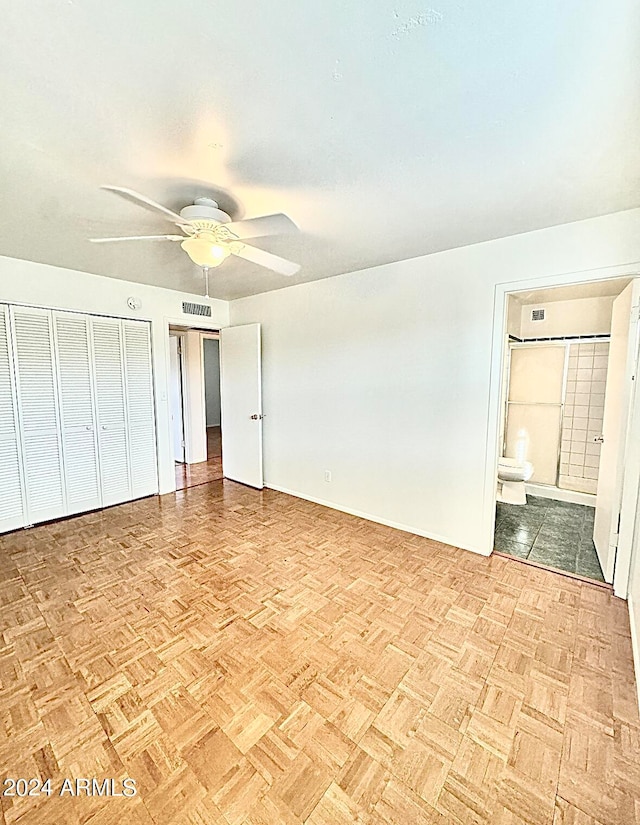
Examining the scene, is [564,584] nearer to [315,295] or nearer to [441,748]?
[441,748]

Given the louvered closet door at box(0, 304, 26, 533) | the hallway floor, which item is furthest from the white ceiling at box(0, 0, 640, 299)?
the hallway floor

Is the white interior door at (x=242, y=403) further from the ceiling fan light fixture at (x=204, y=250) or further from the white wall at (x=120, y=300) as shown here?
the ceiling fan light fixture at (x=204, y=250)

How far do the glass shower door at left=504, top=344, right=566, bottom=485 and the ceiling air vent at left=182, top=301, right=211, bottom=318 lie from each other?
380 centimetres

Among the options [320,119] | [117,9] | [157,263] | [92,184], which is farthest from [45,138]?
[157,263]

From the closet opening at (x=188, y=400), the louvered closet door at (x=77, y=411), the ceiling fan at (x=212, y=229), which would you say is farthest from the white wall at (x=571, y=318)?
the louvered closet door at (x=77, y=411)

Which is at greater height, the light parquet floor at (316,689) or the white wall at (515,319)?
the white wall at (515,319)

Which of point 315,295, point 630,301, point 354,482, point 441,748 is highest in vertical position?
point 315,295

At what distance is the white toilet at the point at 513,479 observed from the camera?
3807 millimetres

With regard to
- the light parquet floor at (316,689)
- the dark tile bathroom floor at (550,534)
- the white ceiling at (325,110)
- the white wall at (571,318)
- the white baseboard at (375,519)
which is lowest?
the light parquet floor at (316,689)

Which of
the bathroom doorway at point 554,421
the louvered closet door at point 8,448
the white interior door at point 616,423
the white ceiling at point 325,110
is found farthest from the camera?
the bathroom doorway at point 554,421

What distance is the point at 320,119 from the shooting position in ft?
4.56

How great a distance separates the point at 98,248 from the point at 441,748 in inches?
144

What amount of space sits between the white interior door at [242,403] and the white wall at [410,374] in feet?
1.02

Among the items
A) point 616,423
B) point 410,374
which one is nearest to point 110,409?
point 410,374
